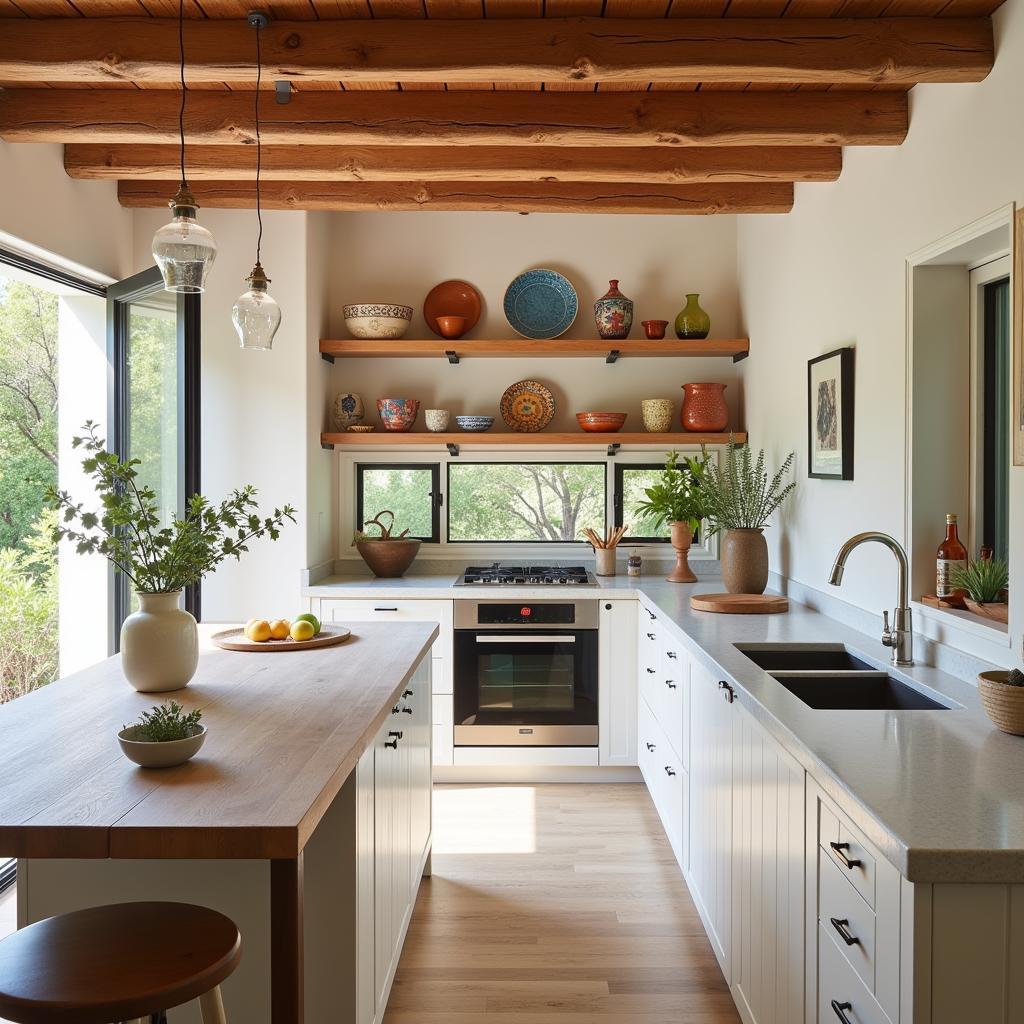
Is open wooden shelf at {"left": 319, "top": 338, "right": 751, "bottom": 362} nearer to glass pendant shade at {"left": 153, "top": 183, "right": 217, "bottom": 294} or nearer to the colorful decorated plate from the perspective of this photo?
the colorful decorated plate

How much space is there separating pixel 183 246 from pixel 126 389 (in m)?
2.04

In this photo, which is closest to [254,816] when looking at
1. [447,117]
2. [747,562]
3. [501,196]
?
[447,117]

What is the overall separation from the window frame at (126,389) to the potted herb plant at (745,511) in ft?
7.48

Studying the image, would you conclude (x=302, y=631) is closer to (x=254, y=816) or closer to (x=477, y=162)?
(x=254, y=816)

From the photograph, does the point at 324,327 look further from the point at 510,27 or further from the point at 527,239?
the point at 510,27

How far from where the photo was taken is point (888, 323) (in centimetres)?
317

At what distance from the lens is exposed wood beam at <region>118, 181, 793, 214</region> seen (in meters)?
4.19

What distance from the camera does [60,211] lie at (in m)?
3.74

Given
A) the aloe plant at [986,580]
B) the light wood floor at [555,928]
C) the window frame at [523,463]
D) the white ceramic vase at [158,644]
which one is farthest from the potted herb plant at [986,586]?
the window frame at [523,463]

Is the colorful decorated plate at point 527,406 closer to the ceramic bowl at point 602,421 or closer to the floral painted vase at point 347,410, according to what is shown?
the ceramic bowl at point 602,421

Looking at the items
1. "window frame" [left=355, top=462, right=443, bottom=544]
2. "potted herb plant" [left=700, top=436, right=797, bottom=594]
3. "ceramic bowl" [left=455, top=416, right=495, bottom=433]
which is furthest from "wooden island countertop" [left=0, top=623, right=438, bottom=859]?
"window frame" [left=355, top=462, right=443, bottom=544]

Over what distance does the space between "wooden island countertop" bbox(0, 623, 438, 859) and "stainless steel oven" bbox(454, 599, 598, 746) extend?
174 cm

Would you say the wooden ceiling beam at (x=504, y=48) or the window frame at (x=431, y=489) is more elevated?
the wooden ceiling beam at (x=504, y=48)

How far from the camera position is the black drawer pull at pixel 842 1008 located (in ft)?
5.56
